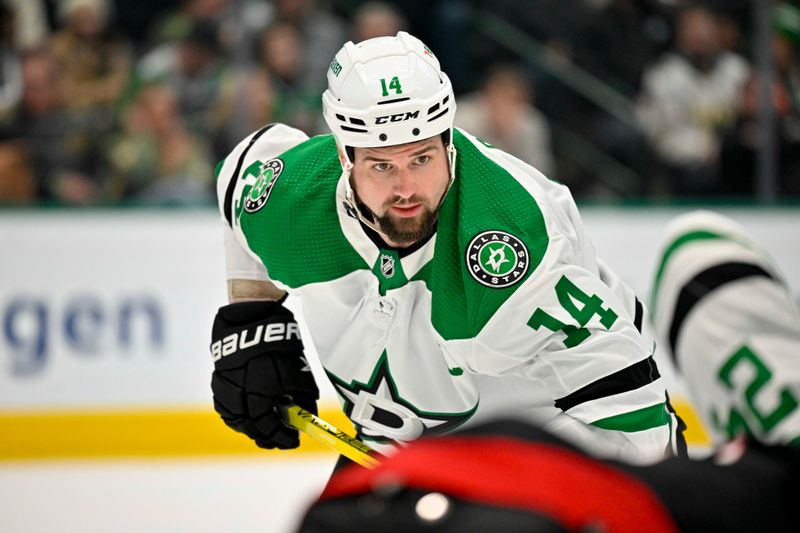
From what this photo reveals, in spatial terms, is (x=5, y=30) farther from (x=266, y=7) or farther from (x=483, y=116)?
(x=483, y=116)

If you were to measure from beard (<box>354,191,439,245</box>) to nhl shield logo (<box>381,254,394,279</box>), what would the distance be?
0.07 meters

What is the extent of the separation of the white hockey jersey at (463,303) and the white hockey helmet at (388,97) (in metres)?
0.14

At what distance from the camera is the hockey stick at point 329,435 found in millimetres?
2203

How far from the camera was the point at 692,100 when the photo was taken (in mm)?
4855

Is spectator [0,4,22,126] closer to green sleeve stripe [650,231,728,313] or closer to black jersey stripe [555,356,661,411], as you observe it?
black jersey stripe [555,356,661,411]

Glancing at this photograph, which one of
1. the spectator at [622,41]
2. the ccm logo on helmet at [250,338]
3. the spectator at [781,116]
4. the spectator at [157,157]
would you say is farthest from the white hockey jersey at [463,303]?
the spectator at [781,116]

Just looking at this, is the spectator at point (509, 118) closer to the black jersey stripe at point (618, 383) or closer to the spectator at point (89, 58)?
the spectator at point (89, 58)

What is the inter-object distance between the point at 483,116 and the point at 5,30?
2.01 m

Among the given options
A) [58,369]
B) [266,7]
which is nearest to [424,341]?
[58,369]

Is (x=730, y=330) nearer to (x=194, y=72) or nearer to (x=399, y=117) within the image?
(x=399, y=117)

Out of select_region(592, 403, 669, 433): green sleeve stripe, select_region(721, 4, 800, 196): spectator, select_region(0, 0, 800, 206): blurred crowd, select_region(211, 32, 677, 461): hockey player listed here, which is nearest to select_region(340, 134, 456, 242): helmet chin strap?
select_region(211, 32, 677, 461): hockey player

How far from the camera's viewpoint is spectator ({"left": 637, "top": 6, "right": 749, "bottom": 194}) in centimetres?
483

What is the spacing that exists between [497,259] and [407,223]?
21cm

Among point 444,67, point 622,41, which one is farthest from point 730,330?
point 622,41
